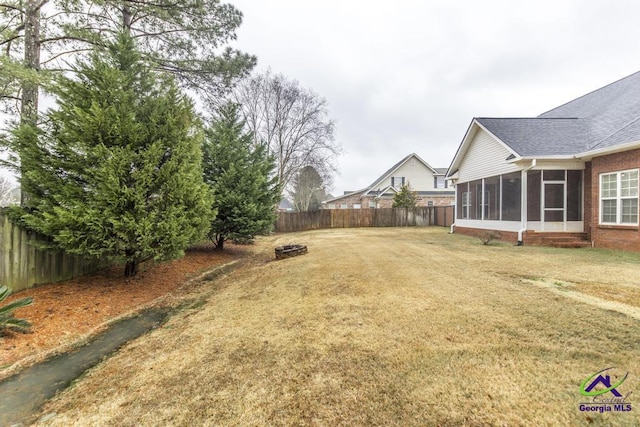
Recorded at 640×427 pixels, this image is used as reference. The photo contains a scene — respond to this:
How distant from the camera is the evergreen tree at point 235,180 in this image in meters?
9.74

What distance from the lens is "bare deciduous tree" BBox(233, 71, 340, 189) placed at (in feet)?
76.1

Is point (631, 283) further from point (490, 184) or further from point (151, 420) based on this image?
point (490, 184)

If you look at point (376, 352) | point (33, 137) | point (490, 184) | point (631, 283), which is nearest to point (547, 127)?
point (490, 184)

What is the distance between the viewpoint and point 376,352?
2.65 metres

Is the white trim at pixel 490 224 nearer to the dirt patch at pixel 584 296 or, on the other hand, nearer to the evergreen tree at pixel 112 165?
the dirt patch at pixel 584 296

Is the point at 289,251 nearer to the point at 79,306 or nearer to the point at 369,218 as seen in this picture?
the point at 79,306

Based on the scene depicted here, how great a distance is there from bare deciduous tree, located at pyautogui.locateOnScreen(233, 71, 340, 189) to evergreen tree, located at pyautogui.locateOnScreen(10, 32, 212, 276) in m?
17.3

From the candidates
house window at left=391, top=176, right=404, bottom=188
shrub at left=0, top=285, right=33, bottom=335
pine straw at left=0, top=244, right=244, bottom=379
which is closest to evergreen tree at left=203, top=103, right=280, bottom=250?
pine straw at left=0, top=244, right=244, bottom=379

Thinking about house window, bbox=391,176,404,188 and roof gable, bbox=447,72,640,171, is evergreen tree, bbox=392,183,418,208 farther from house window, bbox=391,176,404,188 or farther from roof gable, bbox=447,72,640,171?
roof gable, bbox=447,72,640,171

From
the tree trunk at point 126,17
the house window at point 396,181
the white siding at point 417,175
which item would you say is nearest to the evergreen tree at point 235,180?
the tree trunk at point 126,17

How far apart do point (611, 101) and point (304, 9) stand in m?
14.0

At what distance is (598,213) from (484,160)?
15.2ft

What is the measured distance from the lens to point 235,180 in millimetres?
10055

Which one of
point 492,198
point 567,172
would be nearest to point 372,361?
point 567,172
